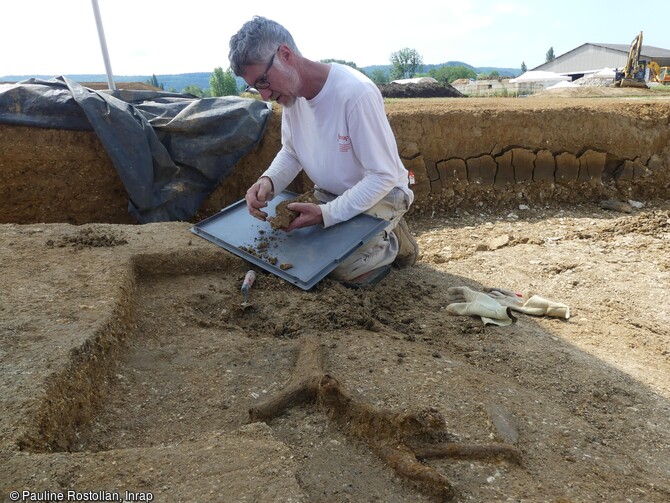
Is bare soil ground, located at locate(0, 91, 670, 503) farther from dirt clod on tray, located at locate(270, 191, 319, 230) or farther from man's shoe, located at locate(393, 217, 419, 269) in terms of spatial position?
dirt clod on tray, located at locate(270, 191, 319, 230)

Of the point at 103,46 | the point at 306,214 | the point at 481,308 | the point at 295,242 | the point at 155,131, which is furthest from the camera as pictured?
the point at 103,46

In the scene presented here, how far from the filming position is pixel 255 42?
2523mm

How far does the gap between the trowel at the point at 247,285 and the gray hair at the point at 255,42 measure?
1099mm

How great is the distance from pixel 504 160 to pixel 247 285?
3643 millimetres

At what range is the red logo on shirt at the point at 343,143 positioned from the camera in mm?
2857

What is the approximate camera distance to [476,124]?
5418 mm

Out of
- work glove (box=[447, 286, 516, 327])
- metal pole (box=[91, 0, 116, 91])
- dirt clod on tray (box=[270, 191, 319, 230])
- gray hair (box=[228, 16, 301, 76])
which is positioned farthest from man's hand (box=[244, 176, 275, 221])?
metal pole (box=[91, 0, 116, 91])

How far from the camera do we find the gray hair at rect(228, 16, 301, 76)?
252cm

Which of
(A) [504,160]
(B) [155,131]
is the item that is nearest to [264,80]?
(B) [155,131]

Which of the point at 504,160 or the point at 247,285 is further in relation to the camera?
the point at 504,160

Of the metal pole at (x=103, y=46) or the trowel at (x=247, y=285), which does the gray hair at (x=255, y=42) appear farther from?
the metal pole at (x=103, y=46)

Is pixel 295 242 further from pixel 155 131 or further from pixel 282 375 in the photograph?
pixel 155 131

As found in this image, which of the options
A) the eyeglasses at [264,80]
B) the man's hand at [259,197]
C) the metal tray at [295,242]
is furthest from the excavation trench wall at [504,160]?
the eyeglasses at [264,80]

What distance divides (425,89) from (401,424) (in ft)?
39.8
